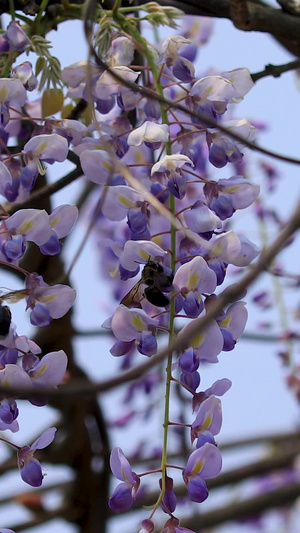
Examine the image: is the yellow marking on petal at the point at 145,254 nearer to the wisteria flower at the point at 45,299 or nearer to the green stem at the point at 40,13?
the wisteria flower at the point at 45,299

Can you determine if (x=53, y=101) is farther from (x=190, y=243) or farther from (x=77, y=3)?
(x=190, y=243)

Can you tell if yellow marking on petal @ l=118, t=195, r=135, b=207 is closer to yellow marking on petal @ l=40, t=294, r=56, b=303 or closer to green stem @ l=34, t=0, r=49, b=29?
yellow marking on petal @ l=40, t=294, r=56, b=303

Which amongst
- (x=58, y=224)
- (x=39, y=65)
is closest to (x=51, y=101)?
(x=39, y=65)

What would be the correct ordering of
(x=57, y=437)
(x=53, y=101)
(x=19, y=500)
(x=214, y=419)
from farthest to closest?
(x=19, y=500) → (x=57, y=437) → (x=53, y=101) → (x=214, y=419)

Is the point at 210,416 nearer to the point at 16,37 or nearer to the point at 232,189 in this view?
the point at 232,189

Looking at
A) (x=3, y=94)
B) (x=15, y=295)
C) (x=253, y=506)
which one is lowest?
(x=253, y=506)

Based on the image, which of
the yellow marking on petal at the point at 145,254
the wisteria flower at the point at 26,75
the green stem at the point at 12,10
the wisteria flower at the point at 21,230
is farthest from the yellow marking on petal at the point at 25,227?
the green stem at the point at 12,10

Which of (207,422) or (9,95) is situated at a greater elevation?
(9,95)

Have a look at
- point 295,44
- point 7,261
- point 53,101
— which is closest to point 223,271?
point 7,261
